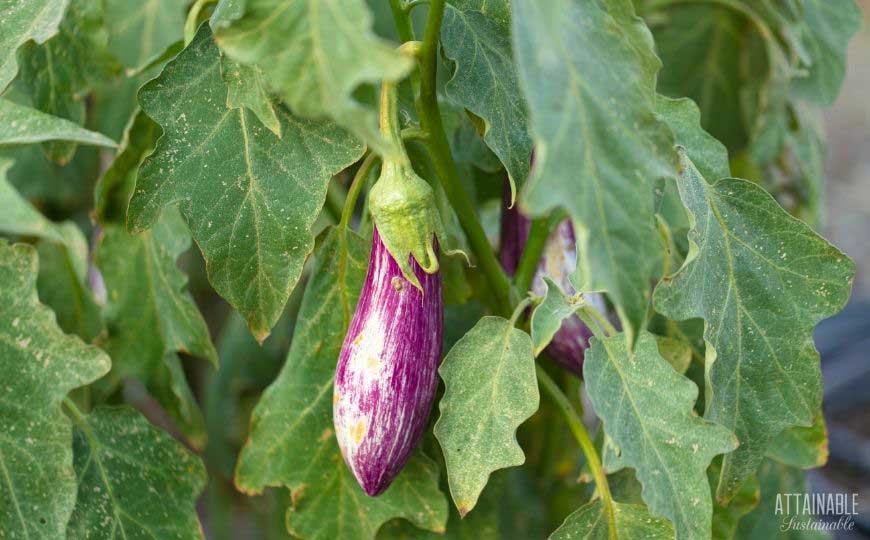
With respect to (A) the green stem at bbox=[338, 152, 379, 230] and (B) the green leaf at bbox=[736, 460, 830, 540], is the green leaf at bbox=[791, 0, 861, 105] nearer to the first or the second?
(B) the green leaf at bbox=[736, 460, 830, 540]

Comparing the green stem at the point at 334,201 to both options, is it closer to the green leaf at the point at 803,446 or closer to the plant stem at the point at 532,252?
the plant stem at the point at 532,252

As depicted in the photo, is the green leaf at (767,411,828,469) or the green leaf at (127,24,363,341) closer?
the green leaf at (127,24,363,341)

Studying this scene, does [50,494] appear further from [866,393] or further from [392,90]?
[866,393]

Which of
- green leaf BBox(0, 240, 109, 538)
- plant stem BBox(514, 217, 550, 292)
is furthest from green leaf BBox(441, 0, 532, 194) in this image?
green leaf BBox(0, 240, 109, 538)

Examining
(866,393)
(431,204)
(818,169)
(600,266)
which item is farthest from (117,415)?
(866,393)

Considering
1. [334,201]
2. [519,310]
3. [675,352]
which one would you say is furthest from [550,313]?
[334,201]
